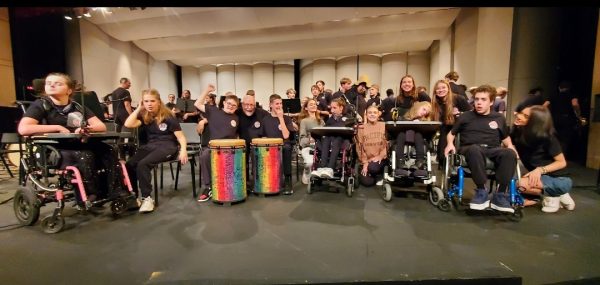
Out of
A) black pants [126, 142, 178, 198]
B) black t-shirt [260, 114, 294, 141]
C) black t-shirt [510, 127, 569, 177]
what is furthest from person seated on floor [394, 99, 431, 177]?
black pants [126, 142, 178, 198]

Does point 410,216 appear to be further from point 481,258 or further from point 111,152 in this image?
point 111,152

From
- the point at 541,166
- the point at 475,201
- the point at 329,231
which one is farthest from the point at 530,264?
the point at 541,166

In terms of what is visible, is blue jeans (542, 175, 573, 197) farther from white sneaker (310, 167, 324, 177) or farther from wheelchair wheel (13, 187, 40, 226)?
wheelchair wheel (13, 187, 40, 226)

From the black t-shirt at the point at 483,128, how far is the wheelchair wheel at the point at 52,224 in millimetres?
3761

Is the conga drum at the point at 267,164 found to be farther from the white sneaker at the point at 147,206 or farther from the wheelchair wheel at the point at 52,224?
the wheelchair wheel at the point at 52,224

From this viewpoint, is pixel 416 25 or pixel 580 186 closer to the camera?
pixel 580 186

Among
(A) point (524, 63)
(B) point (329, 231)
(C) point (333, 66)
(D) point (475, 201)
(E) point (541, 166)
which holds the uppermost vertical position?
(C) point (333, 66)

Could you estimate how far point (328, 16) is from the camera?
24.5 ft

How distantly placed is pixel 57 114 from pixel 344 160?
2.86 meters

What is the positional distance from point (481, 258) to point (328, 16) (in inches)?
271

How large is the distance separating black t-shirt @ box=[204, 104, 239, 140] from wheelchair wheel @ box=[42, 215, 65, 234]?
160cm

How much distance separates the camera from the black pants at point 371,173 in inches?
150

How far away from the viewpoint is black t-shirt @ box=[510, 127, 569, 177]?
2809 millimetres

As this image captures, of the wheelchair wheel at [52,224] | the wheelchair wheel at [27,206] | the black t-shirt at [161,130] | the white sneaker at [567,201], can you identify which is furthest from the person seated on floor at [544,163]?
the wheelchair wheel at [27,206]
